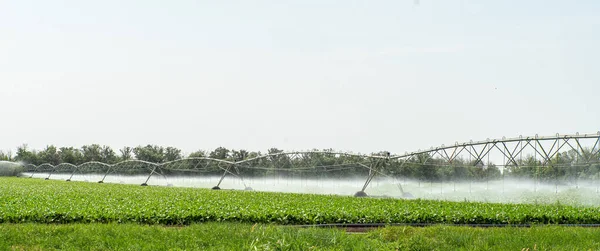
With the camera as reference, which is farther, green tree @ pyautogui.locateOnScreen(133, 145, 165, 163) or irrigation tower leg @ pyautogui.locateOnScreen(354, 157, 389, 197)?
green tree @ pyautogui.locateOnScreen(133, 145, 165, 163)

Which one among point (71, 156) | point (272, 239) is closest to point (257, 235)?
point (272, 239)

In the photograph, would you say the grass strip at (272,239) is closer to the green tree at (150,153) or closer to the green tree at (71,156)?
the green tree at (150,153)

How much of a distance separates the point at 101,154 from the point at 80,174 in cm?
2755

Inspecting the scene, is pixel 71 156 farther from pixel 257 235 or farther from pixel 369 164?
pixel 257 235

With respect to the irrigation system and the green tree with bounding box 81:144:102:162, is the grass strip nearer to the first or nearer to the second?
the irrigation system

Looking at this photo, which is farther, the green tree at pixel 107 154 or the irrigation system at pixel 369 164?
the green tree at pixel 107 154

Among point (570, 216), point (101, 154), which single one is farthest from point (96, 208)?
point (101, 154)

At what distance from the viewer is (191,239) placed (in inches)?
404

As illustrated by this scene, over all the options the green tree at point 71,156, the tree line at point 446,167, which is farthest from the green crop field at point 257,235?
the green tree at point 71,156

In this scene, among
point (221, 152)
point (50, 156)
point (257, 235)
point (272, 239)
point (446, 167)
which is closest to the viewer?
point (272, 239)

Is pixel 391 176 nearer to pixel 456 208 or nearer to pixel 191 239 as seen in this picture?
pixel 456 208

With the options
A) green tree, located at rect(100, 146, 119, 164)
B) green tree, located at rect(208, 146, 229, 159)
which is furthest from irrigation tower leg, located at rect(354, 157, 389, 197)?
green tree, located at rect(100, 146, 119, 164)

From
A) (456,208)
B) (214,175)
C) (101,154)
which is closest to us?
(456,208)

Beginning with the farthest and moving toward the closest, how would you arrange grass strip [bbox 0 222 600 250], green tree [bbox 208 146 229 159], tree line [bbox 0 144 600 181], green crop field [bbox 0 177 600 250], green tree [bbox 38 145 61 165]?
green tree [bbox 38 145 61 165] < green tree [bbox 208 146 229 159] < tree line [bbox 0 144 600 181] < green crop field [bbox 0 177 600 250] < grass strip [bbox 0 222 600 250]
